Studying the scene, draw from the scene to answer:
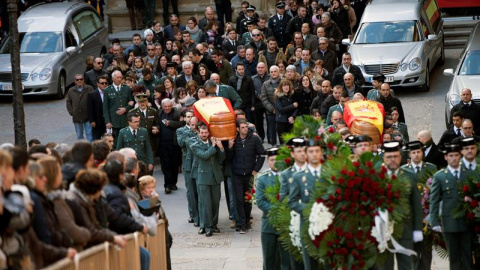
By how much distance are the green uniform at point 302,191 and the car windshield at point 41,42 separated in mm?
17102

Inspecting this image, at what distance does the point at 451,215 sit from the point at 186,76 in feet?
34.6

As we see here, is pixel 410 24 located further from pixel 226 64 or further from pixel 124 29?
pixel 124 29

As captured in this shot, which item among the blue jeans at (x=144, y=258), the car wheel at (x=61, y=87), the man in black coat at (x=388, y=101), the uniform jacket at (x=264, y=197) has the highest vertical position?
the blue jeans at (x=144, y=258)

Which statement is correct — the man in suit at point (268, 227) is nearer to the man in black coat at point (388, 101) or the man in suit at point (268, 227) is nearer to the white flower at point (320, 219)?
the white flower at point (320, 219)

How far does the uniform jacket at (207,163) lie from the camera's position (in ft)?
64.4

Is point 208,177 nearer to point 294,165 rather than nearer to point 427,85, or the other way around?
point 294,165

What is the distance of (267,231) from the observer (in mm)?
15586

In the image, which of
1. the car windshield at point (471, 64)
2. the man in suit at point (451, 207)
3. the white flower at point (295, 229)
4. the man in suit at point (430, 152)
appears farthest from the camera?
the car windshield at point (471, 64)

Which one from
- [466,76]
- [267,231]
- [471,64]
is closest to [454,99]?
[466,76]

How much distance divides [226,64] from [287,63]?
141cm

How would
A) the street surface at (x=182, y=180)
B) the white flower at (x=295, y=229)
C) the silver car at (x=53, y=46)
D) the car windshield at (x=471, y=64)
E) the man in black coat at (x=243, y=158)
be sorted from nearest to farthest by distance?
the white flower at (x=295, y=229) < the street surface at (x=182, y=180) < the man in black coat at (x=243, y=158) < the car windshield at (x=471, y=64) < the silver car at (x=53, y=46)

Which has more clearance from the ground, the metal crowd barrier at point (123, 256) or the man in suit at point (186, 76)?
the metal crowd barrier at point (123, 256)

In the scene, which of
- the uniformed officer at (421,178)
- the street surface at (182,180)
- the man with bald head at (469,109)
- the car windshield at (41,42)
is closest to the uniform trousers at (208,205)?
the street surface at (182,180)

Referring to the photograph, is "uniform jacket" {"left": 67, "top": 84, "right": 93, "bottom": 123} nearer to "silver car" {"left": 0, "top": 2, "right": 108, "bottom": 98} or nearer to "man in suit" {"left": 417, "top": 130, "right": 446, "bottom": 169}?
"silver car" {"left": 0, "top": 2, "right": 108, "bottom": 98}
